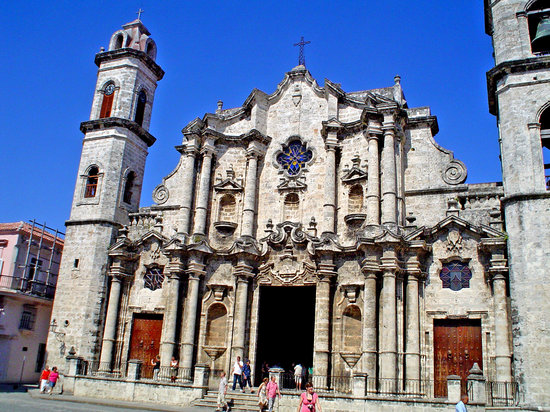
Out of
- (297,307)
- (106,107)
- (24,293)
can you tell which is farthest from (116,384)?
(106,107)

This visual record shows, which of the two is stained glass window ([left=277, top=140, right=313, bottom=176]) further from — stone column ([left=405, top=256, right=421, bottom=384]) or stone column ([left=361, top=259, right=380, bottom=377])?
stone column ([left=405, top=256, right=421, bottom=384])

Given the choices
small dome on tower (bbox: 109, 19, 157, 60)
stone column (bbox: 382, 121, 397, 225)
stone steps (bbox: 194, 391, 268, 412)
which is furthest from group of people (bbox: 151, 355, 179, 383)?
small dome on tower (bbox: 109, 19, 157, 60)

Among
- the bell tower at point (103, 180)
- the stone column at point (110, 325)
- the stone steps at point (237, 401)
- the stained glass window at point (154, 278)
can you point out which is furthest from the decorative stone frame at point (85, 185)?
the stone steps at point (237, 401)

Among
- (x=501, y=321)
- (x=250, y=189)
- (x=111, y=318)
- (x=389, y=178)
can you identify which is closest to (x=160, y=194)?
(x=250, y=189)

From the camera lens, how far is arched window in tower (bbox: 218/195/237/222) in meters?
24.5

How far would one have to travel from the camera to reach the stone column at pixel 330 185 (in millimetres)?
22047

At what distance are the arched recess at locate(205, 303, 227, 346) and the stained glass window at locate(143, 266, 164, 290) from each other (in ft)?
9.12

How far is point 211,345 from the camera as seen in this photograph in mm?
22516

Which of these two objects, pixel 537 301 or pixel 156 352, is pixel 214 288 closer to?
pixel 156 352

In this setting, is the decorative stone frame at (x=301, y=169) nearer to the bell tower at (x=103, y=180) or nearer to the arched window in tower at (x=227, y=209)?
the arched window in tower at (x=227, y=209)

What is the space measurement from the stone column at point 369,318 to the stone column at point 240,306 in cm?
481

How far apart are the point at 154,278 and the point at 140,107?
9.02 meters

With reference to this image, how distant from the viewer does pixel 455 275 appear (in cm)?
1961

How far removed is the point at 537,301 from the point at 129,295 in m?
16.0
